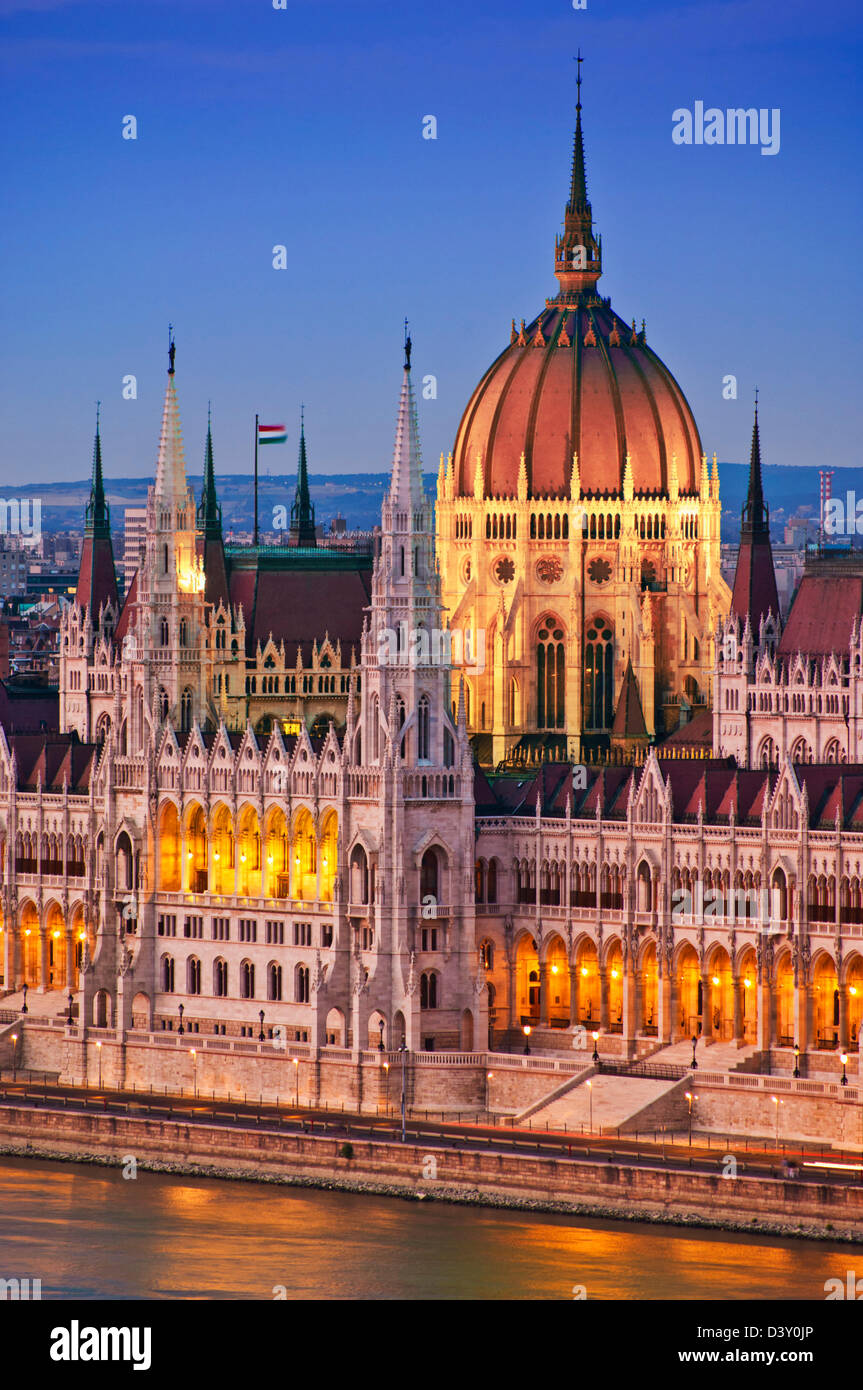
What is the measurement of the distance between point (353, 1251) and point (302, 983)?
27327mm

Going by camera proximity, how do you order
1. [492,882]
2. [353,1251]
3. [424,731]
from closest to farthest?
1. [353,1251]
2. [424,731]
3. [492,882]

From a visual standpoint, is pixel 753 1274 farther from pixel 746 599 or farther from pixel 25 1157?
pixel 746 599

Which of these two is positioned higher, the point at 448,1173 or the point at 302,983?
the point at 302,983

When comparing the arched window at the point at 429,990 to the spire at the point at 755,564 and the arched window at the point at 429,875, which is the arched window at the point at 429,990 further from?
the spire at the point at 755,564

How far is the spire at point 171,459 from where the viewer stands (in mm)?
186875

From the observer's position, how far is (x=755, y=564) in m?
195

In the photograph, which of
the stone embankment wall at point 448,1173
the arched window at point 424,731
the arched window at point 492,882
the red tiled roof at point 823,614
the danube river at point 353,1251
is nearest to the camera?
the danube river at point 353,1251

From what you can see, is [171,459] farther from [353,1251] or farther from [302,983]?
[353,1251]

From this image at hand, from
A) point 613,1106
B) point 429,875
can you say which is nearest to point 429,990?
point 429,875

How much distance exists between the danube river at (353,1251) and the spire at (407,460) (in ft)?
87.6

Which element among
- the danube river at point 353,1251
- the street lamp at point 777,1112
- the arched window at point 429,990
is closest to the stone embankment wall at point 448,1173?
the danube river at point 353,1251

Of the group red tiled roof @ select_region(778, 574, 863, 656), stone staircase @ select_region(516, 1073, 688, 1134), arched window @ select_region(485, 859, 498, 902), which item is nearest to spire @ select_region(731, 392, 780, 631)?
red tiled roof @ select_region(778, 574, 863, 656)

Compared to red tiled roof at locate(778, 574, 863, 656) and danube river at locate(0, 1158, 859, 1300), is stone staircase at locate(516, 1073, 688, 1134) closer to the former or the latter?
danube river at locate(0, 1158, 859, 1300)

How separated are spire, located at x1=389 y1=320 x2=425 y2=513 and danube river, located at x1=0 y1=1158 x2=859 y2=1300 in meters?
26.7
